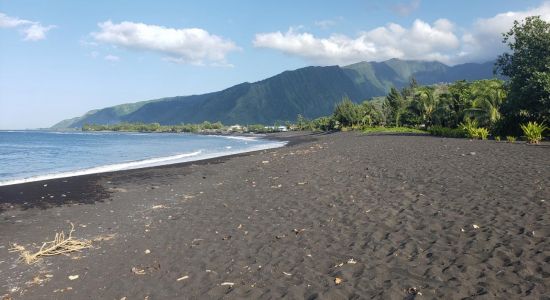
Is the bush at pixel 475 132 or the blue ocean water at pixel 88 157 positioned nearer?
the blue ocean water at pixel 88 157

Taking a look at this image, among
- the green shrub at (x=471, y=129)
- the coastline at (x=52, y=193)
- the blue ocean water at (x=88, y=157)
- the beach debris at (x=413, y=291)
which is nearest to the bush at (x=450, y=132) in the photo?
the green shrub at (x=471, y=129)

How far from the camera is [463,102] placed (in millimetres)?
47156

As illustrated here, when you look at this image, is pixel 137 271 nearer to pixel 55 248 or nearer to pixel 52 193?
pixel 55 248

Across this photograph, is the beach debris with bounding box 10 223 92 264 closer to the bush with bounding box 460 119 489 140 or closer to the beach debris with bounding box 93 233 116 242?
the beach debris with bounding box 93 233 116 242

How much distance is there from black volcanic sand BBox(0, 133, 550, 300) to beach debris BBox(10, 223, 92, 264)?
0.22 m

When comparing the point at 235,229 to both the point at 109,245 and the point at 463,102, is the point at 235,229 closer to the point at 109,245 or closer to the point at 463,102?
the point at 109,245

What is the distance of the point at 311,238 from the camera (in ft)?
29.4

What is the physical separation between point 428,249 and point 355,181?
26.0 ft

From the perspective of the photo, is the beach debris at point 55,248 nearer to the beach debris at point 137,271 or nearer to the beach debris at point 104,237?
the beach debris at point 104,237

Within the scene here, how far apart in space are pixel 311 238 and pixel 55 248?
20.4 ft

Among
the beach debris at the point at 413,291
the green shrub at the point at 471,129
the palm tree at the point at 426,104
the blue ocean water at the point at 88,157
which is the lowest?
the blue ocean water at the point at 88,157

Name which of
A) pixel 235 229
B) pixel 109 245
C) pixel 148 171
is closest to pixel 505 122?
pixel 148 171

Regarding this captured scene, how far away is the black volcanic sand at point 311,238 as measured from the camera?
6438 mm

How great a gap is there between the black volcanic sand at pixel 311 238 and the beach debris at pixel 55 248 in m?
0.22
